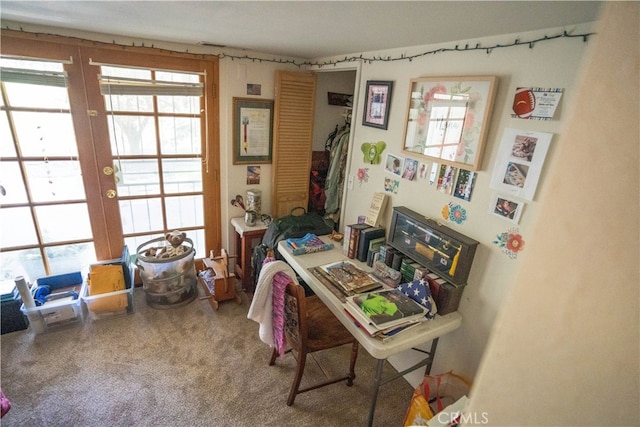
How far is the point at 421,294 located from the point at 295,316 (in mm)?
690

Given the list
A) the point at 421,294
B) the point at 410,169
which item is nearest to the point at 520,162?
the point at 410,169

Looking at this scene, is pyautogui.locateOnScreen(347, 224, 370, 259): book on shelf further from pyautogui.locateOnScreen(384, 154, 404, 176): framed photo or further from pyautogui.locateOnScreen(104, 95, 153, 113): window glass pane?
pyautogui.locateOnScreen(104, 95, 153, 113): window glass pane

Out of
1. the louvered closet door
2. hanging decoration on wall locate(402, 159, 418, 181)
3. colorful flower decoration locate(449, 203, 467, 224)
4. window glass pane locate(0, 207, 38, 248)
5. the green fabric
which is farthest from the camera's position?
the louvered closet door

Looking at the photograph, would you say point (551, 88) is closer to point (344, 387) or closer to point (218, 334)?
point (344, 387)

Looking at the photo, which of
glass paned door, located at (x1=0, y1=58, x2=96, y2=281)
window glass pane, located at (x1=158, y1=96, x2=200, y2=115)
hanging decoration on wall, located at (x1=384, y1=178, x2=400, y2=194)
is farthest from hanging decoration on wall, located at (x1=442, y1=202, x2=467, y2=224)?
glass paned door, located at (x1=0, y1=58, x2=96, y2=281)

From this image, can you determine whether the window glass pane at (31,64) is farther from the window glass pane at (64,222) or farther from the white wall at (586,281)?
the white wall at (586,281)

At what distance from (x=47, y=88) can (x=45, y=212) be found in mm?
900

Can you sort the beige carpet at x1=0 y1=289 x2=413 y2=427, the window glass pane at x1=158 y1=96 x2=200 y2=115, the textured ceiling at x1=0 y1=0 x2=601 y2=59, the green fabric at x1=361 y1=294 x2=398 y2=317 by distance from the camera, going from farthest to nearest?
the window glass pane at x1=158 y1=96 x2=200 y2=115
the beige carpet at x1=0 y1=289 x2=413 y2=427
the green fabric at x1=361 y1=294 x2=398 y2=317
the textured ceiling at x1=0 y1=0 x2=601 y2=59

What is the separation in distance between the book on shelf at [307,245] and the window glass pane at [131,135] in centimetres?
140

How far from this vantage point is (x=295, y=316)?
1712mm

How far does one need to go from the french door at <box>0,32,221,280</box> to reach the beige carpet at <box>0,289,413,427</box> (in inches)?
27.7

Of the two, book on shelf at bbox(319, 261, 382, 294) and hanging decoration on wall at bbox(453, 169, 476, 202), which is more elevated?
hanging decoration on wall at bbox(453, 169, 476, 202)

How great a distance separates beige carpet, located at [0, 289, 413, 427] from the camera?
5.74ft

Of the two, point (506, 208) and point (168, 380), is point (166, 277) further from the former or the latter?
point (506, 208)
